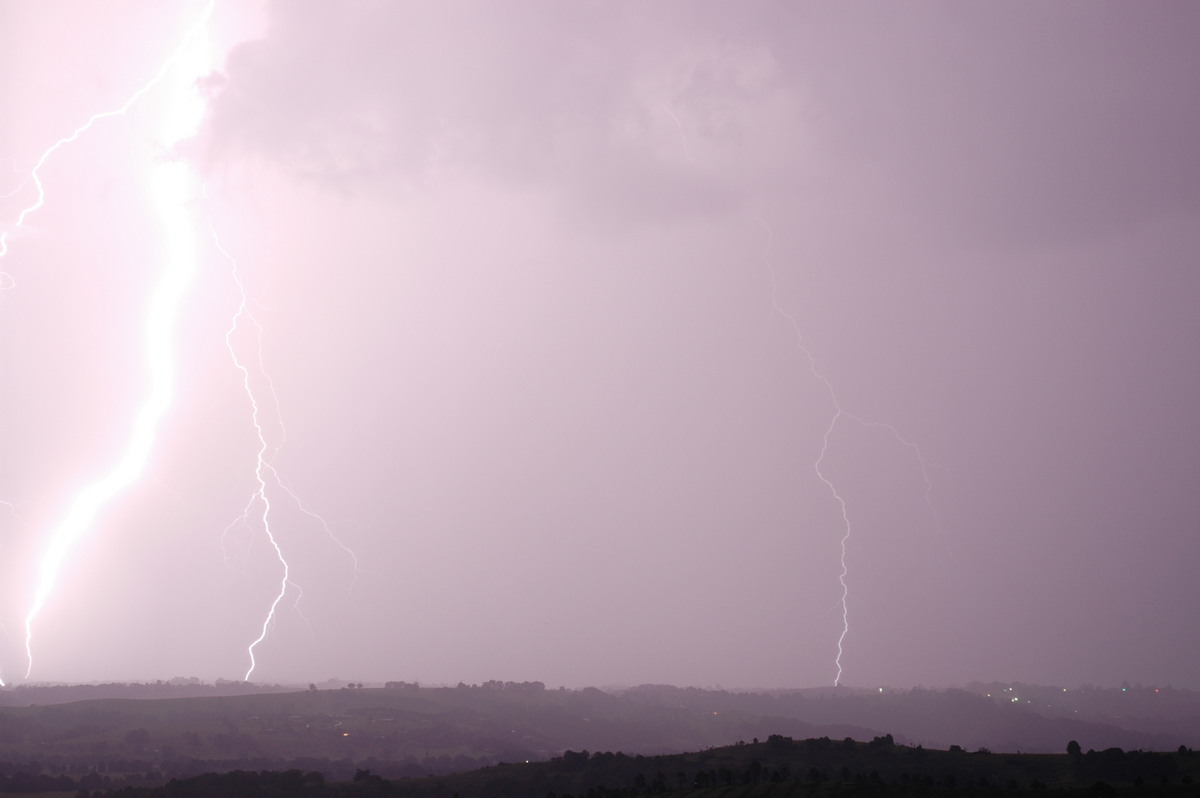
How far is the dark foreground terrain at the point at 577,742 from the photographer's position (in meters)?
42.3

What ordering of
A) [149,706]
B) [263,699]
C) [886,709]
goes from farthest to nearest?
1. [886,709]
2. [263,699]
3. [149,706]

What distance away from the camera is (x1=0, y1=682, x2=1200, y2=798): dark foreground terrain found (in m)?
42.3

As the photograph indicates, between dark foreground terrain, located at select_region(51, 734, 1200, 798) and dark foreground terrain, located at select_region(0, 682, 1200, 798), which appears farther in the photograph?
dark foreground terrain, located at select_region(0, 682, 1200, 798)

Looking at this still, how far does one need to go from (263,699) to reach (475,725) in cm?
2653

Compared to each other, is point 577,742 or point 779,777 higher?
point 779,777

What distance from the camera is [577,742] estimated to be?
109 m

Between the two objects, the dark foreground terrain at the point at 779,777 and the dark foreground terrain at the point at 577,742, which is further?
the dark foreground terrain at the point at 577,742

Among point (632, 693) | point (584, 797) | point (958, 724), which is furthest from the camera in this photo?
point (632, 693)

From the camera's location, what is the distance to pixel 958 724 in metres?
123

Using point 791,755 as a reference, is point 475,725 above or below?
below

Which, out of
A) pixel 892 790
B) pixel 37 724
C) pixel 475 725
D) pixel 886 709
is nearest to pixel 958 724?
pixel 886 709

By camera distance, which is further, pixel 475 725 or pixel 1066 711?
pixel 1066 711

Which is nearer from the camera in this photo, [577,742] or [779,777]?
[779,777]

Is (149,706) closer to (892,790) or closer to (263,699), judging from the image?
(263,699)
